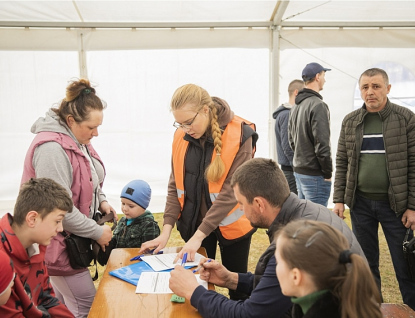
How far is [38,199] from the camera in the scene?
180 centimetres

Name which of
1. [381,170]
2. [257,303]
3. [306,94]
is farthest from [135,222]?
[306,94]

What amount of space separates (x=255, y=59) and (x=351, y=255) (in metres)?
4.82

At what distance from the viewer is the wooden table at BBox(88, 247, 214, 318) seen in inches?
60.2

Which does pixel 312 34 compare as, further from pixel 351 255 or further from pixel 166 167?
pixel 351 255

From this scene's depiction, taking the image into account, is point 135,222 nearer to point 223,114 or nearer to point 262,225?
point 223,114

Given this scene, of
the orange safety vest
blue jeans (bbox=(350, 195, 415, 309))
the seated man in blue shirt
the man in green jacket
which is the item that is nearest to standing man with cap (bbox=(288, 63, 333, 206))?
the man in green jacket

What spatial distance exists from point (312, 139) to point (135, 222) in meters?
1.81

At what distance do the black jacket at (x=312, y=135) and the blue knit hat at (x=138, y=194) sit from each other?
1.60 metres

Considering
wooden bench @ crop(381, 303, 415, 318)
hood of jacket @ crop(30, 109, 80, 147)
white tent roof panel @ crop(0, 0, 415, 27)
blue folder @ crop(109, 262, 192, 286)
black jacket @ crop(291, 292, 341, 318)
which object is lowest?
wooden bench @ crop(381, 303, 415, 318)

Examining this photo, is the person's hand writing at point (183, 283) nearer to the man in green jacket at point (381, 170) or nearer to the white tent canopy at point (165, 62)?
the man in green jacket at point (381, 170)

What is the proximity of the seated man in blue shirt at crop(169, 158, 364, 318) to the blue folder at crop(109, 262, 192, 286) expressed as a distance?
0.83 ft

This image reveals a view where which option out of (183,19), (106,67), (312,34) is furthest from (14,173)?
(312,34)

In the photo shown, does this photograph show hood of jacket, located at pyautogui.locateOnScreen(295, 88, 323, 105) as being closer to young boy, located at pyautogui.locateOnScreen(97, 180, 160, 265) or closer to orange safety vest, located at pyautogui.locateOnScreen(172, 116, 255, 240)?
orange safety vest, located at pyautogui.locateOnScreen(172, 116, 255, 240)

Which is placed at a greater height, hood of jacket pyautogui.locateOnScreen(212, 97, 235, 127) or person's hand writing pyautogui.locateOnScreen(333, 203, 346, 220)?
hood of jacket pyautogui.locateOnScreen(212, 97, 235, 127)
